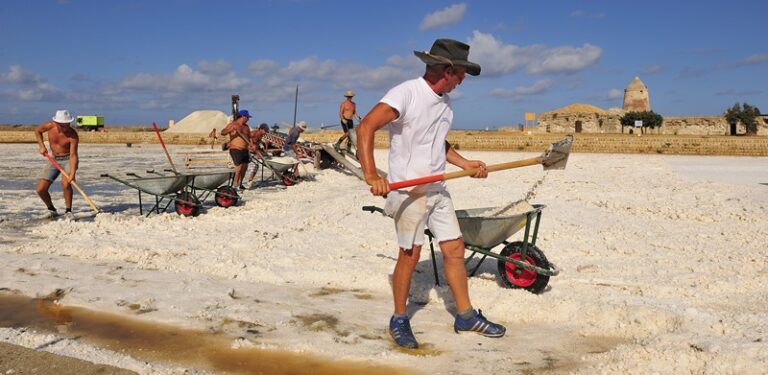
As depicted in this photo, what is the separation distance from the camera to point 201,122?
43.0 meters

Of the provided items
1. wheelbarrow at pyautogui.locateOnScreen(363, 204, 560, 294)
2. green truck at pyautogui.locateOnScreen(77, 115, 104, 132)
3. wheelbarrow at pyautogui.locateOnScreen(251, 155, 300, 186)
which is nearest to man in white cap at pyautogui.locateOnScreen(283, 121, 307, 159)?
wheelbarrow at pyautogui.locateOnScreen(251, 155, 300, 186)

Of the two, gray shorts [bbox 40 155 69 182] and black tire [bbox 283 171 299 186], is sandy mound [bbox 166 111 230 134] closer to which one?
black tire [bbox 283 171 299 186]

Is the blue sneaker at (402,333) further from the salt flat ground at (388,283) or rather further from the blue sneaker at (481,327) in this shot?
the blue sneaker at (481,327)

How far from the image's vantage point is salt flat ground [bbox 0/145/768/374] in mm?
3428

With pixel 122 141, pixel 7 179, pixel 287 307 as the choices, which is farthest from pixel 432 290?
pixel 122 141

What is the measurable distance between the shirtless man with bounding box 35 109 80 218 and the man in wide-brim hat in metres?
5.71

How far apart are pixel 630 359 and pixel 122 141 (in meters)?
30.4

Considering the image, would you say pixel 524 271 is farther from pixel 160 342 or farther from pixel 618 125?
pixel 618 125

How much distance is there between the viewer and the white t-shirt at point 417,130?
3541mm

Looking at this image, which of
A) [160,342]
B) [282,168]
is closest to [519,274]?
[160,342]

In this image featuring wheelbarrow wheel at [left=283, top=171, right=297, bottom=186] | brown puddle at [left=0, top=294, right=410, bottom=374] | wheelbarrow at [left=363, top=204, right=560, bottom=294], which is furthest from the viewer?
wheelbarrow wheel at [left=283, top=171, right=297, bottom=186]

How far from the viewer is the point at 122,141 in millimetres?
30391

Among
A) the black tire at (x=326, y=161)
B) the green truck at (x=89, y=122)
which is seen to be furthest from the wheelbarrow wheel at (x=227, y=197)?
the green truck at (x=89, y=122)

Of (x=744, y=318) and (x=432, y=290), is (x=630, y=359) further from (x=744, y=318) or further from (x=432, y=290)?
(x=432, y=290)
